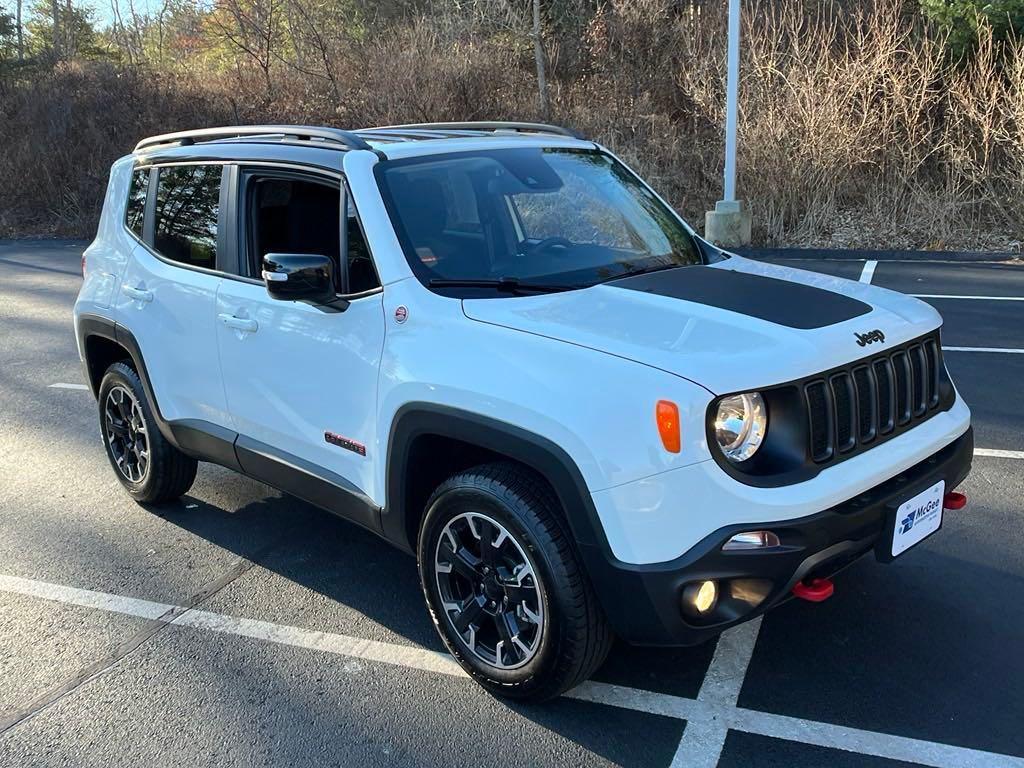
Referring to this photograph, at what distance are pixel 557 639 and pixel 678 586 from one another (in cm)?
50

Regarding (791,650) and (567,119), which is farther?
(567,119)

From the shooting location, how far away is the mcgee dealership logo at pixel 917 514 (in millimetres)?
2994

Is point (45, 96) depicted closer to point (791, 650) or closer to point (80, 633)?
point (80, 633)

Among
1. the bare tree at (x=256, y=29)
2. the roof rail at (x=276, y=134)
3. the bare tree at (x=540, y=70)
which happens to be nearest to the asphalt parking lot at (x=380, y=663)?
the roof rail at (x=276, y=134)

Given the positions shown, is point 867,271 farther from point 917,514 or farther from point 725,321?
point 725,321

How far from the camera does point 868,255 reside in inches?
476

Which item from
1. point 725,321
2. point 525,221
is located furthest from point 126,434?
point 725,321

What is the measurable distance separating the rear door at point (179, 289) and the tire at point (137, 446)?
278mm

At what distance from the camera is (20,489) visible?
544 centimetres

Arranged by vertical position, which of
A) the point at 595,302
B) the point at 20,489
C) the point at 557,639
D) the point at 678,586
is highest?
the point at 595,302

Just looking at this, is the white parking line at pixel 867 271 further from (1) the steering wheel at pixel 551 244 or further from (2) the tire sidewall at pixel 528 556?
(2) the tire sidewall at pixel 528 556

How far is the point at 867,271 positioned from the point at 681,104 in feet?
22.3

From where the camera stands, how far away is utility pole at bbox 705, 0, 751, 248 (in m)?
12.2

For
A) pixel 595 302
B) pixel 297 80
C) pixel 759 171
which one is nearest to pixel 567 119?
pixel 759 171
